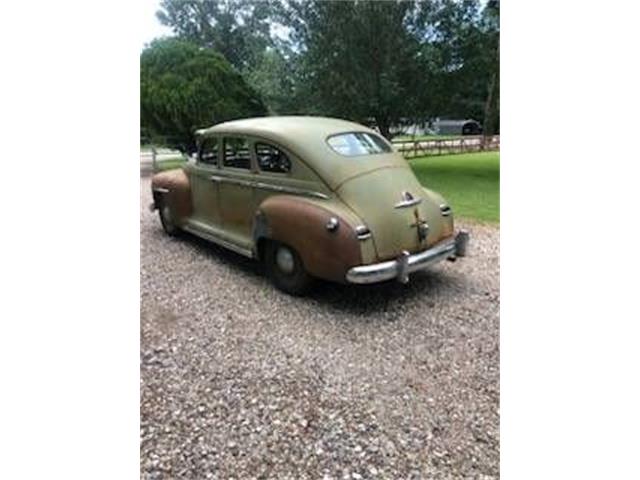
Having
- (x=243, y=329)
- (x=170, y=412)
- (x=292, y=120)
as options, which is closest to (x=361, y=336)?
(x=243, y=329)

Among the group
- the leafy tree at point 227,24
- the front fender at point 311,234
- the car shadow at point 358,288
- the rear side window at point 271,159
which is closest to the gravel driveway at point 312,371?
the car shadow at point 358,288

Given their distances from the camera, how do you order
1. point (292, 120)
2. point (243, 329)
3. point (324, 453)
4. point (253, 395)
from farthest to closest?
1. point (292, 120)
2. point (243, 329)
3. point (253, 395)
4. point (324, 453)

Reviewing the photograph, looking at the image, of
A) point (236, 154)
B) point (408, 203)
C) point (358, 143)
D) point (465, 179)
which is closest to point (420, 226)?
point (408, 203)

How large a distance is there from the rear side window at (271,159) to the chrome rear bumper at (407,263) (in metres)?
0.48

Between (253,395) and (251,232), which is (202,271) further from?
(253,395)

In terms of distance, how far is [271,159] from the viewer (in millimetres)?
1939

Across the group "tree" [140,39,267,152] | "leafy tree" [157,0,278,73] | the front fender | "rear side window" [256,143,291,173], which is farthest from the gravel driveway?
"leafy tree" [157,0,278,73]

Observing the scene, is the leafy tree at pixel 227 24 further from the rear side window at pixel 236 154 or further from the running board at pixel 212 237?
the running board at pixel 212 237

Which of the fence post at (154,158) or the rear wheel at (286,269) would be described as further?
the rear wheel at (286,269)

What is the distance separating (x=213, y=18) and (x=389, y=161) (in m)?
0.74

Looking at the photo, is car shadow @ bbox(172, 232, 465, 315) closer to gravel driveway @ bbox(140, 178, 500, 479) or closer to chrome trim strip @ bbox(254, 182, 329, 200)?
gravel driveway @ bbox(140, 178, 500, 479)

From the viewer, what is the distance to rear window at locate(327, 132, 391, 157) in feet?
6.04

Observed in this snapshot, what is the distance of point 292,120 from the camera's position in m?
1.79

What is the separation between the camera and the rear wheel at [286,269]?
1858 mm
